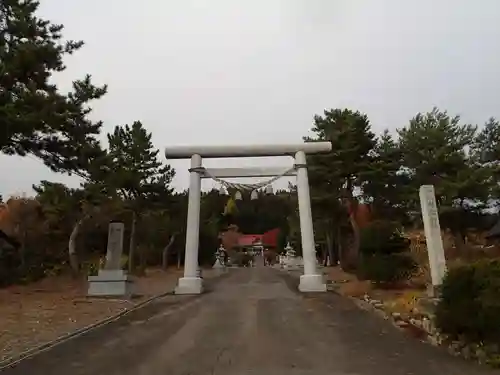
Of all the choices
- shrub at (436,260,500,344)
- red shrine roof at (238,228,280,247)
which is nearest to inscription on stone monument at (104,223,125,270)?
shrub at (436,260,500,344)

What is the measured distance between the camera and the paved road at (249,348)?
6.96 metres

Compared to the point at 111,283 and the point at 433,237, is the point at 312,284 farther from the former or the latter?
the point at 433,237

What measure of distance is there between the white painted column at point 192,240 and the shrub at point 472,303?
13247 mm

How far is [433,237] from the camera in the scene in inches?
453

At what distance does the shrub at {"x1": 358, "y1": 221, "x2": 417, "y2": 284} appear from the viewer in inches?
687

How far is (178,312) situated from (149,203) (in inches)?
810

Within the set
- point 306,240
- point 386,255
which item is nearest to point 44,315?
point 386,255

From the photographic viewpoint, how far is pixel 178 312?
1400 cm

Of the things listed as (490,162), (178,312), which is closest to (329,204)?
(490,162)

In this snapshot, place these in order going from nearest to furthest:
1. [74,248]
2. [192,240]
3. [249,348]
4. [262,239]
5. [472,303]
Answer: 1. [472,303]
2. [249,348]
3. [192,240]
4. [74,248]
5. [262,239]

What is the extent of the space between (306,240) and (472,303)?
13.6 m

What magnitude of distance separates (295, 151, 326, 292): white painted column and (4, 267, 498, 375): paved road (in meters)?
6.57

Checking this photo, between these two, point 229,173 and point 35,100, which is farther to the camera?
point 229,173

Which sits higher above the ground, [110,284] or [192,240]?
[192,240]
